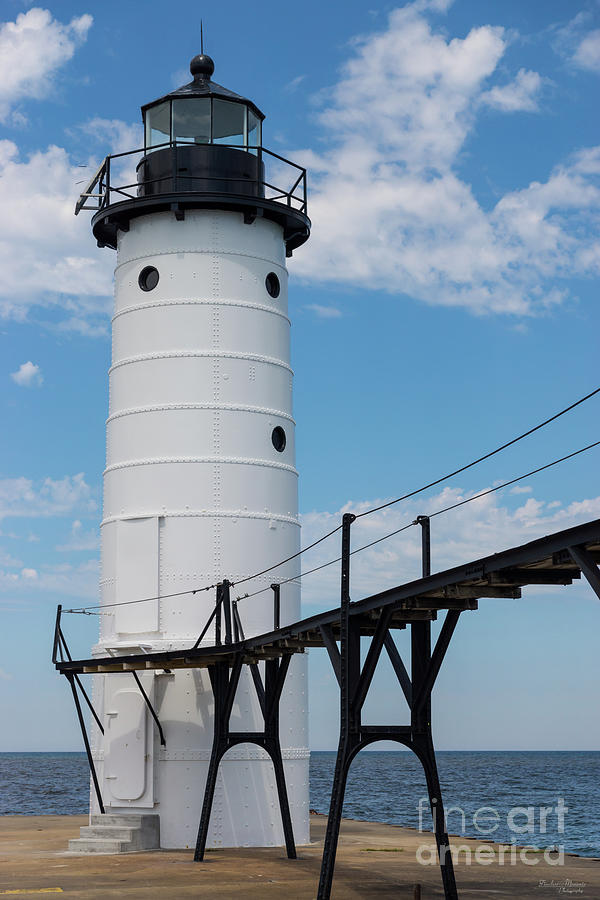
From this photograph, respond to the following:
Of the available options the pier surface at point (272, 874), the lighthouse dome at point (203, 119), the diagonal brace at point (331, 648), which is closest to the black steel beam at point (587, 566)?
the diagonal brace at point (331, 648)

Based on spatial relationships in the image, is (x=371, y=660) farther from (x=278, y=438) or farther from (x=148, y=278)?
(x=148, y=278)

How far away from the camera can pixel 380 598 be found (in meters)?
15.5

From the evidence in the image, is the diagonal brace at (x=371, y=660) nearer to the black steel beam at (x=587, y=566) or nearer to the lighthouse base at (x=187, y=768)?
the black steel beam at (x=587, y=566)

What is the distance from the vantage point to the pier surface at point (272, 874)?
1667 cm

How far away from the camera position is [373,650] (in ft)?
51.1

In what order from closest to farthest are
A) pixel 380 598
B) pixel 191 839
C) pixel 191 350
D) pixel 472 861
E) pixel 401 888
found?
pixel 380 598
pixel 401 888
pixel 472 861
pixel 191 839
pixel 191 350

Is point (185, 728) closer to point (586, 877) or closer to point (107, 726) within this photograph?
point (107, 726)

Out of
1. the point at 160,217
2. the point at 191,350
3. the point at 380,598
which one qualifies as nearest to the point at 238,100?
the point at 160,217

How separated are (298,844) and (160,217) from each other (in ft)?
42.4

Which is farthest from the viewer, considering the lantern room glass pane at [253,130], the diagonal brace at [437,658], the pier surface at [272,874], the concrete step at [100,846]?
the lantern room glass pane at [253,130]

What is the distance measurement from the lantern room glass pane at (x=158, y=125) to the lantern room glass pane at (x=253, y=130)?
1713 millimetres

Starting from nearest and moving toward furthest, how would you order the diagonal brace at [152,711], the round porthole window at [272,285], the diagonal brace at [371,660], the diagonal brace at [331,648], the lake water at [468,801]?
the diagonal brace at [371,660] < the diagonal brace at [331,648] < the diagonal brace at [152,711] < the round porthole window at [272,285] < the lake water at [468,801]

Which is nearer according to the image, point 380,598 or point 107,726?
point 380,598

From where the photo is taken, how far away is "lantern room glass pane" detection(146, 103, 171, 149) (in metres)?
25.7
